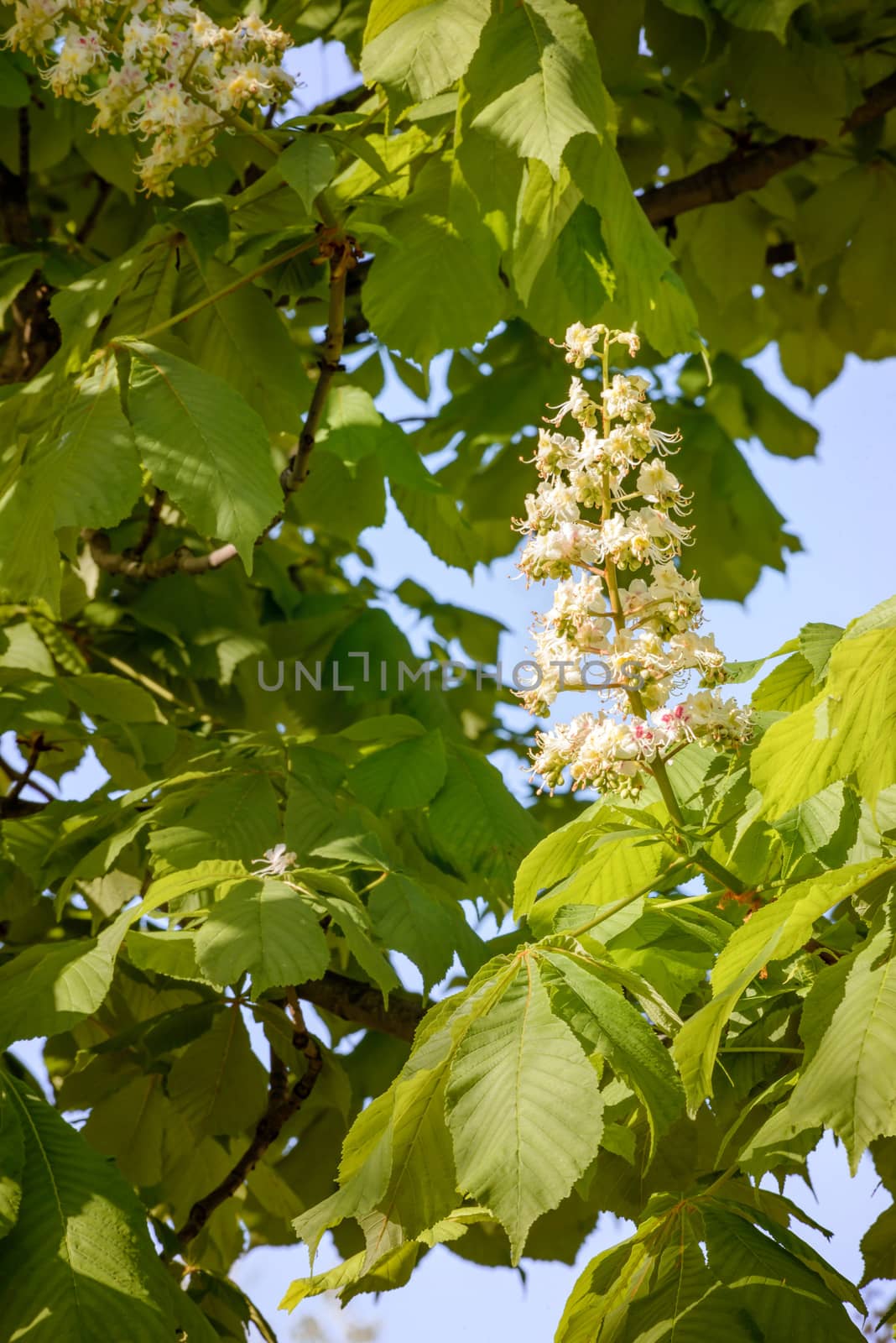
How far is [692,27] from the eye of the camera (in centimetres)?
290

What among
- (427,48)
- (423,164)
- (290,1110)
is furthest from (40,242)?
(290,1110)

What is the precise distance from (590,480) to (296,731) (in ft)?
6.07

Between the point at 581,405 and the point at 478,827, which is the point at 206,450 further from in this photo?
the point at 478,827

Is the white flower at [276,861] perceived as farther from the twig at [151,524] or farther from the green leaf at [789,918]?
the twig at [151,524]

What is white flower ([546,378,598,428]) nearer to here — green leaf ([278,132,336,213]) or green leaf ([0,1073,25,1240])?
green leaf ([278,132,336,213])

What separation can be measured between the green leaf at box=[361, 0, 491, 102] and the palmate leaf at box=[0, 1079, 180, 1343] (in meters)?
1.15

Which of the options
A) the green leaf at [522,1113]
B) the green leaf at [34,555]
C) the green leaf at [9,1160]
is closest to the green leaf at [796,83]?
the green leaf at [34,555]

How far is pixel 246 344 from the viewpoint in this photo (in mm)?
2111

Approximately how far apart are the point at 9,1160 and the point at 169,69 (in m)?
1.41

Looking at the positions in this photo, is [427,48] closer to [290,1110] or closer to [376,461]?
[376,461]

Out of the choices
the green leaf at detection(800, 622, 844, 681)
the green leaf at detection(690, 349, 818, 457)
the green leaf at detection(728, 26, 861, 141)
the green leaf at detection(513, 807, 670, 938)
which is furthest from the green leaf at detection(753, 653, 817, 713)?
the green leaf at detection(690, 349, 818, 457)

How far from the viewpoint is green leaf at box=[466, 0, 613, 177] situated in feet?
4.55

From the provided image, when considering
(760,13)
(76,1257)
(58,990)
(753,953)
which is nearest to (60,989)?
(58,990)

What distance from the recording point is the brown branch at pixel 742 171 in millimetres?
3039
